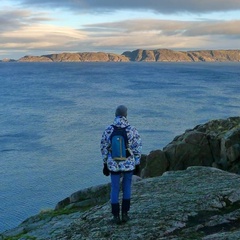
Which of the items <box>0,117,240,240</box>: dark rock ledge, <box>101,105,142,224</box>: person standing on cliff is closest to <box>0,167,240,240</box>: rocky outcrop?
<box>0,117,240,240</box>: dark rock ledge

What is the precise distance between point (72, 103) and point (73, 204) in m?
89.3

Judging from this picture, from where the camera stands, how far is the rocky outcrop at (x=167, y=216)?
469 inches

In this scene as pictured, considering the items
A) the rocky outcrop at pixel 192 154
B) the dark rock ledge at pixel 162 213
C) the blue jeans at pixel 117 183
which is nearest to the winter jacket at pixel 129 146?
the blue jeans at pixel 117 183

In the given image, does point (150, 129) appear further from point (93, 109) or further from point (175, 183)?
point (175, 183)

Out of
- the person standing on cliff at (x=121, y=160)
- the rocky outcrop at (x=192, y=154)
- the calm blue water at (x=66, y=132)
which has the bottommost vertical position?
the calm blue water at (x=66, y=132)

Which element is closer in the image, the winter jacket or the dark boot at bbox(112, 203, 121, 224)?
the winter jacket

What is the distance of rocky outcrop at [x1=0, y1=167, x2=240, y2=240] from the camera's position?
11914 mm

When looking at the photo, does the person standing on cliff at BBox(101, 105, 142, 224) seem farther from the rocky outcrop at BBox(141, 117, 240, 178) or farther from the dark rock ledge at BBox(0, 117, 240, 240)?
the rocky outcrop at BBox(141, 117, 240, 178)

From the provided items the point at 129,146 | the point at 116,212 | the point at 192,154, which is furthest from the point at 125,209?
the point at 192,154

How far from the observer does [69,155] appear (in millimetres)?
54719

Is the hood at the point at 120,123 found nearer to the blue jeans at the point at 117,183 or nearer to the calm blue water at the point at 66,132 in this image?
the blue jeans at the point at 117,183

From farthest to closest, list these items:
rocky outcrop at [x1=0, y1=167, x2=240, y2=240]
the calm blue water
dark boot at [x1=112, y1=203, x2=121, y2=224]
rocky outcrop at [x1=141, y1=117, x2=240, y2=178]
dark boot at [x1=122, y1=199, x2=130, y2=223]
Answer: the calm blue water < rocky outcrop at [x1=141, y1=117, x2=240, y2=178] < dark boot at [x1=122, y1=199, x2=130, y2=223] < dark boot at [x1=112, y1=203, x2=121, y2=224] < rocky outcrop at [x1=0, y1=167, x2=240, y2=240]

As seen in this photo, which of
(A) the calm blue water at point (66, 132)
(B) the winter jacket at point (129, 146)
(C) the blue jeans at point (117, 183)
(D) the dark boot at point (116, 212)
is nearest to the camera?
(B) the winter jacket at point (129, 146)

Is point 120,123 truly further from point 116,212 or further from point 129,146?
point 116,212
